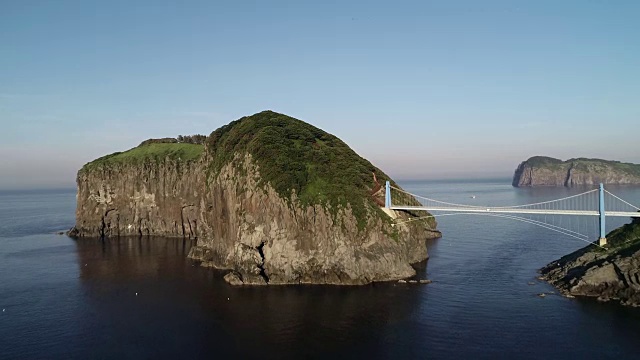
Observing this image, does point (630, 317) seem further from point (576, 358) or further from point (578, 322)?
point (576, 358)

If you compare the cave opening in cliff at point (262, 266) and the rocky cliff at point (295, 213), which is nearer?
the cave opening in cliff at point (262, 266)


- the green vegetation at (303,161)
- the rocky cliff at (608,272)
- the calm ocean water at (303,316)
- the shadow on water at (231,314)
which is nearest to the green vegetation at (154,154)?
the green vegetation at (303,161)

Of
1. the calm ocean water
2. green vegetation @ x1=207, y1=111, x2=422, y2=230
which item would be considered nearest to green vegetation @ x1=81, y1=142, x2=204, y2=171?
green vegetation @ x1=207, y1=111, x2=422, y2=230

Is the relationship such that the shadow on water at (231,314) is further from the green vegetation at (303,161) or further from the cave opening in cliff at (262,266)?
the green vegetation at (303,161)

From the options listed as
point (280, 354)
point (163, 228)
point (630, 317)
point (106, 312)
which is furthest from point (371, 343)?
point (163, 228)

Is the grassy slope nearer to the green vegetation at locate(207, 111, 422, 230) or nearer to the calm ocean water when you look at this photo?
the calm ocean water

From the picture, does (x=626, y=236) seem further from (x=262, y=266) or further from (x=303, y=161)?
(x=262, y=266)
